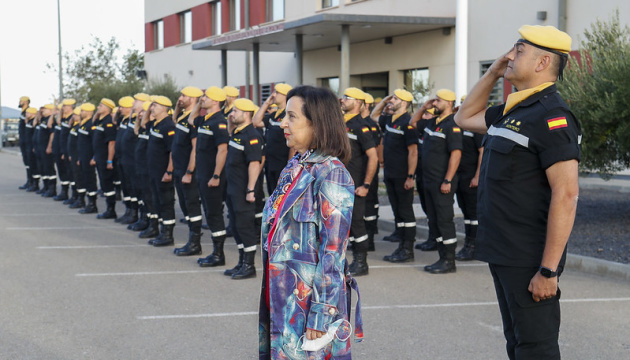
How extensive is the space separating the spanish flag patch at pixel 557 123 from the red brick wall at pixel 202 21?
3385 cm

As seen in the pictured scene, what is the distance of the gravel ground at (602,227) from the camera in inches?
368

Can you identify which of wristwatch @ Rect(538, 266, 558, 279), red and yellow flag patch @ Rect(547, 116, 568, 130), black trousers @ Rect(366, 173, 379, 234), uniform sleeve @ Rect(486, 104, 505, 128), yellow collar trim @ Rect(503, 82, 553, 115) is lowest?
black trousers @ Rect(366, 173, 379, 234)

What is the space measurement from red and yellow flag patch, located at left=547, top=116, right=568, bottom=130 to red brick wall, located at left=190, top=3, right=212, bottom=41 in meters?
33.9

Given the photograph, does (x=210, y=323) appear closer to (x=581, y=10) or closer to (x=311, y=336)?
(x=311, y=336)

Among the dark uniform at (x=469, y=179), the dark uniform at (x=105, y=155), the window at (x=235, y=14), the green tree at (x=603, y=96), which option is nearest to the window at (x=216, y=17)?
the window at (x=235, y=14)

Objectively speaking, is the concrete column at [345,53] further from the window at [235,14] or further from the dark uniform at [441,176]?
the window at [235,14]

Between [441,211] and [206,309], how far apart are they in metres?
3.27

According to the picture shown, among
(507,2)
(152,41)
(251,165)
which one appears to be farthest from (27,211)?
(152,41)

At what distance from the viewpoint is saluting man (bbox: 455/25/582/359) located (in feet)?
11.1

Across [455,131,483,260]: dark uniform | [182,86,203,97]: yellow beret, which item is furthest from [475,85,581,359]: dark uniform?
[182,86,203,97]: yellow beret

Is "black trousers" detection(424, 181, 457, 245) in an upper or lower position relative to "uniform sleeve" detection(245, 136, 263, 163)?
lower

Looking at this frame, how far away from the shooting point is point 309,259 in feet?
10.6

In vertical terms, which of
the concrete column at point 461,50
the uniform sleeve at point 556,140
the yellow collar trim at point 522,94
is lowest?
the uniform sleeve at point 556,140

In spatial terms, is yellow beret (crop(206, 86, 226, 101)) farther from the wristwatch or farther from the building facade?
the wristwatch
